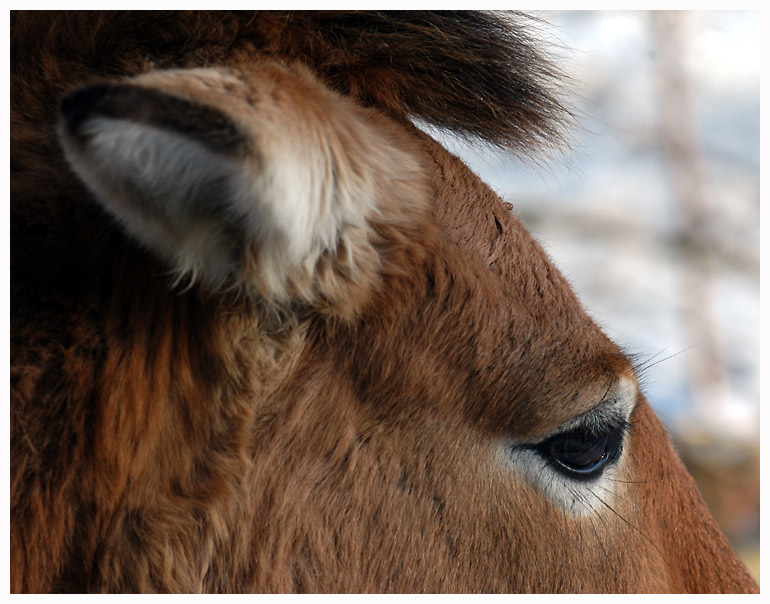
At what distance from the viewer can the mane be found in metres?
1.62

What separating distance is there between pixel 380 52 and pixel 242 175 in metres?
0.82

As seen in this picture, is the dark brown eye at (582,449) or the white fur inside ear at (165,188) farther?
the dark brown eye at (582,449)

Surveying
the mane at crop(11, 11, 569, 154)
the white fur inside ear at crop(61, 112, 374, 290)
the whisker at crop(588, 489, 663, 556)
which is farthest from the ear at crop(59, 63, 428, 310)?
the whisker at crop(588, 489, 663, 556)

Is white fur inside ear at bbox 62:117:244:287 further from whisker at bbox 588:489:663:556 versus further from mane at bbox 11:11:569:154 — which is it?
whisker at bbox 588:489:663:556

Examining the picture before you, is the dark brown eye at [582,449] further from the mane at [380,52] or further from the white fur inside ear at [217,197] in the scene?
the mane at [380,52]

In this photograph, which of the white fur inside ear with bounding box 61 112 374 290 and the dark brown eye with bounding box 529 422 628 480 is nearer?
the white fur inside ear with bounding box 61 112 374 290

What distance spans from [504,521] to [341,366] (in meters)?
0.53

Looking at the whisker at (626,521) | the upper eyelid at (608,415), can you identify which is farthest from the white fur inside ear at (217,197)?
the whisker at (626,521)

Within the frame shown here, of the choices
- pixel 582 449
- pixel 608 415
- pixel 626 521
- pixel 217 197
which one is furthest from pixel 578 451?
pixel 217 197

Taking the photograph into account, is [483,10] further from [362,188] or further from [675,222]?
[675,222]

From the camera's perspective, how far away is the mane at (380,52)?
1615mm

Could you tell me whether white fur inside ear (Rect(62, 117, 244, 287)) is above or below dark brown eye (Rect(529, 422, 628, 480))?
above
